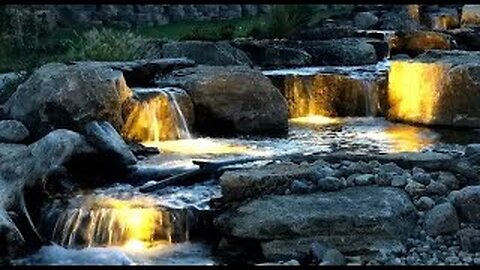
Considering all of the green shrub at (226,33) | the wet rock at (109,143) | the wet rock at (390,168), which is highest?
the green shrub at (226,33)

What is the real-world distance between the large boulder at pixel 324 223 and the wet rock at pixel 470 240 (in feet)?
1.43

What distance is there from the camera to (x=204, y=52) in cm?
1462

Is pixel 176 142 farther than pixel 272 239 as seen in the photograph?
Yes

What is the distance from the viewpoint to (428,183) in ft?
23.5

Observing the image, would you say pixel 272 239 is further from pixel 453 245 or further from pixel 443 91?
pixel 443 91

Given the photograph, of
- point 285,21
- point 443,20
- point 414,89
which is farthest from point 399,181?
point 443,20

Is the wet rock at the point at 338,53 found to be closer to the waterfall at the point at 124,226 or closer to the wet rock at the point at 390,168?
the wet rock at the point at 390,168

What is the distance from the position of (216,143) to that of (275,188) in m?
3.33

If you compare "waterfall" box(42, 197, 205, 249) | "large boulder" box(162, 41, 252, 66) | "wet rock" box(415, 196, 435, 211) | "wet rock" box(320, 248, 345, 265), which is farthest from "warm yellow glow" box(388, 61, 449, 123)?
"wet rock" box(320, 248, 345, 265)

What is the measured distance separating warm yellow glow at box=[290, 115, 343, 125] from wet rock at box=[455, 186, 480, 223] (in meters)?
5.51

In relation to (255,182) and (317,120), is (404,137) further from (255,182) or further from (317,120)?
(255,182)

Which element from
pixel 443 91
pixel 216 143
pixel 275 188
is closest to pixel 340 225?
pixel 275 188

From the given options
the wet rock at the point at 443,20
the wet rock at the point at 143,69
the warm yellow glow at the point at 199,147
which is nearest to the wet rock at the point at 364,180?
the warm yellow glow at the point at 199,147

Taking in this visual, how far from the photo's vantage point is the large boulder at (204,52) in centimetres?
1450
